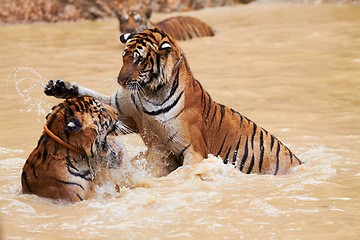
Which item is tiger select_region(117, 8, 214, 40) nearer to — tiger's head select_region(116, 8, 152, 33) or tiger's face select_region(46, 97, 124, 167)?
tiger's head select_region(116, 8, 152, 33)

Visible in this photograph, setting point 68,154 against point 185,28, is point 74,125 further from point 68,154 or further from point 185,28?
point 185,28

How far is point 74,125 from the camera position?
3504mm

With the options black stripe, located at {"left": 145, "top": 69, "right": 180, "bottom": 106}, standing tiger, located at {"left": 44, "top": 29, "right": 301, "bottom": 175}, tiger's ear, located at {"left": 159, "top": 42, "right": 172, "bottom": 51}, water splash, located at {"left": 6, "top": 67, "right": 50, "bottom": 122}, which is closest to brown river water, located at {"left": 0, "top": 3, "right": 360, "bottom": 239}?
water splash, located at {"left": 6, "top": 67, "right": 50, "bottom": 122}

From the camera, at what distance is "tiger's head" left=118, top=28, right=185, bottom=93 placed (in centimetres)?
390

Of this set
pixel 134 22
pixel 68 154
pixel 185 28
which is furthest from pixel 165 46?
pixel 185 28

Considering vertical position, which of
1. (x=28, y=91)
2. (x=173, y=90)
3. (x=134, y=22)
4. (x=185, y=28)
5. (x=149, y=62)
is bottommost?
(x=28, y=91)

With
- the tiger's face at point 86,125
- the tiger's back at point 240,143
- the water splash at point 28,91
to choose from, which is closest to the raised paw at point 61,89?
the tiger's face at point 86,125

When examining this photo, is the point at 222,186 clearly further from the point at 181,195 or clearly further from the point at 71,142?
the point at 71,142

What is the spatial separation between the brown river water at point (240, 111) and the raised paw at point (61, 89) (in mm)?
620

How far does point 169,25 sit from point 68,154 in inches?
264

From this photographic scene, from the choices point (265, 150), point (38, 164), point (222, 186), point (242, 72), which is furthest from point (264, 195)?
point (242, 72)

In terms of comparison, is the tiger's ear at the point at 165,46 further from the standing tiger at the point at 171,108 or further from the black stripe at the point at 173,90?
the black stripe at the point at 173,90

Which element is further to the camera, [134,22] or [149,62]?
[134,22]

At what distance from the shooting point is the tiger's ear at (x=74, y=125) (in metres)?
3.49
